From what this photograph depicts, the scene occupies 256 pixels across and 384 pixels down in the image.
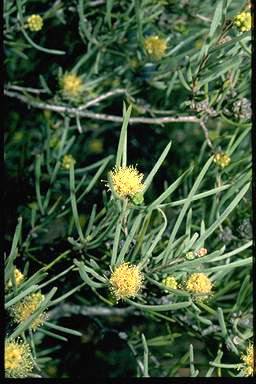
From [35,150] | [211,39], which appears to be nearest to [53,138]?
[35,150]

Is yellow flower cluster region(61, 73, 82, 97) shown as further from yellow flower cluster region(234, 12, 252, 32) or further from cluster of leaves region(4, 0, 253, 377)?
yellow flower cluster region(234, 12, 252, 32)

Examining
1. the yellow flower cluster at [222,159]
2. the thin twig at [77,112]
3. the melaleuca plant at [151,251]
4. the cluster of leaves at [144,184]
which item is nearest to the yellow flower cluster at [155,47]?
the cluster of leaves at [144,184]

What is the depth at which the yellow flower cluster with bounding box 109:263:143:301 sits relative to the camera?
772mm

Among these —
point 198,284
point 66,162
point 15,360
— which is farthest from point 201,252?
point 66,162

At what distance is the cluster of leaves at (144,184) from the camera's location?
2.64 ft

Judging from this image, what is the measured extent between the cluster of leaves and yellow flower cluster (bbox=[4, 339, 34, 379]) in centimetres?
4

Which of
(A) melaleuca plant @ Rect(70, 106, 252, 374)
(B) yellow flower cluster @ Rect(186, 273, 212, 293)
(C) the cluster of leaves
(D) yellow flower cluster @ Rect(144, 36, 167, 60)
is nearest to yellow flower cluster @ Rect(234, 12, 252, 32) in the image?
(C) the cluster of leaves

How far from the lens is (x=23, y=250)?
104 centimetres

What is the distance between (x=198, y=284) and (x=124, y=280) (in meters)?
0.13

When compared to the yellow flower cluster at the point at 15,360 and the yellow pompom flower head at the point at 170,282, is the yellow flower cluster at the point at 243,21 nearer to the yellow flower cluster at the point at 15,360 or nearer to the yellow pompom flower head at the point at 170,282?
the yellow pompom flower head at the point at 170,282

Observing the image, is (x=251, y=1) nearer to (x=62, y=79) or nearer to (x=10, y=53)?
(x=62, y=79)

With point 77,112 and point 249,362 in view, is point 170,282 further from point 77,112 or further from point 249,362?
point 77,112

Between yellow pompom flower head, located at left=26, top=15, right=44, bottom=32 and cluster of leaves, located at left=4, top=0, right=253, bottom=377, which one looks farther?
yellow pompom flower head, located at left=26, top=15, right=44, bottom=32

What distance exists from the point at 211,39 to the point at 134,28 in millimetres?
354
